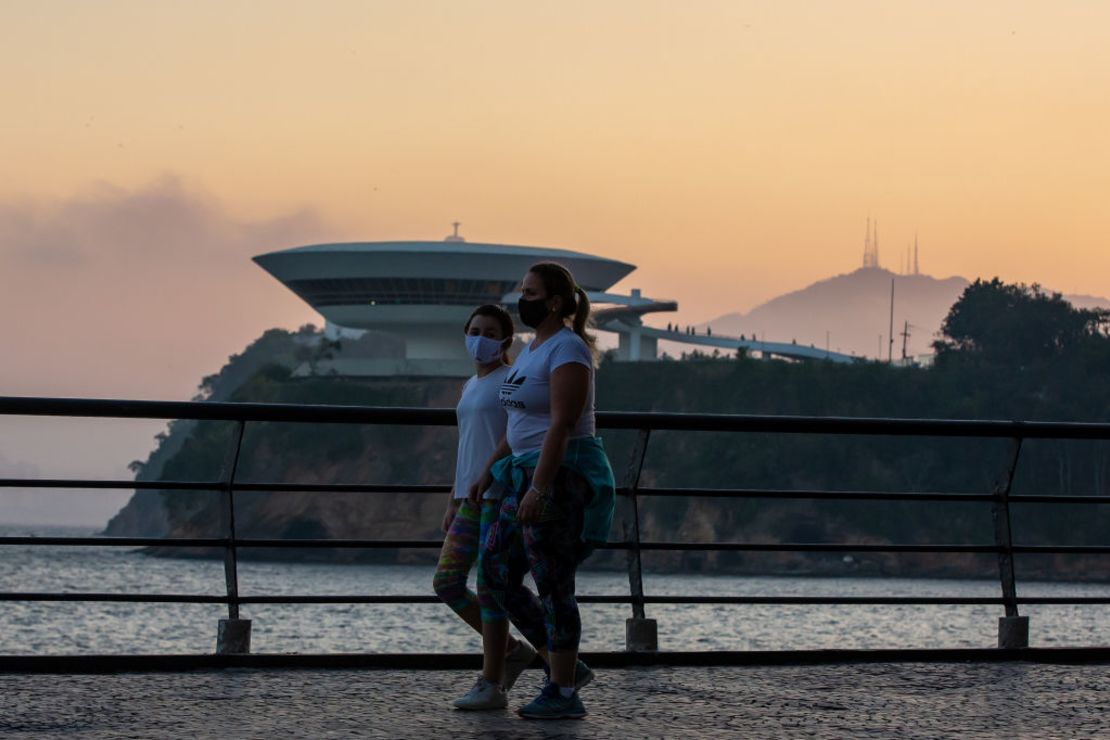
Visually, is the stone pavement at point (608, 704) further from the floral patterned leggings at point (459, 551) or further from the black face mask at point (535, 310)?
the black face mask at point (535, 310)

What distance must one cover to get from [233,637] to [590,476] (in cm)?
188

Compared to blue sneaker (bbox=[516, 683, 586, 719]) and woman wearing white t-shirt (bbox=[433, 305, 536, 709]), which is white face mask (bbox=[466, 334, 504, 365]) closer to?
woman wearing white t-shirt (bbox=[433, 305, 536, 709])

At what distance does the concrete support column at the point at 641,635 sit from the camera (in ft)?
23.7

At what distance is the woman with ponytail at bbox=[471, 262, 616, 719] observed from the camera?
5652mm

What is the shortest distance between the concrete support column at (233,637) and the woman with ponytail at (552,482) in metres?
1.43

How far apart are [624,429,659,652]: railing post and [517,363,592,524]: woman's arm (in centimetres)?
151

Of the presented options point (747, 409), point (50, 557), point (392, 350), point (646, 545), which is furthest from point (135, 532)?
point (646, 545)

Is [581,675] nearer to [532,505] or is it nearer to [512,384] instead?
[532,505]

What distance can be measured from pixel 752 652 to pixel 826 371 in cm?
10916

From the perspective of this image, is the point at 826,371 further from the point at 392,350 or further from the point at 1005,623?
the point at 1005,623

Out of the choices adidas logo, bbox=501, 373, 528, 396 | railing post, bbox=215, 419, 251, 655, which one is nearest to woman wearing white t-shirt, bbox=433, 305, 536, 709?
adidas logo, bbox=501, 373, 528, 396

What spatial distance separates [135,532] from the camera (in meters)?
179

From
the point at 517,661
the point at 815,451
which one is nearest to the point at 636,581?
the point at 517,661

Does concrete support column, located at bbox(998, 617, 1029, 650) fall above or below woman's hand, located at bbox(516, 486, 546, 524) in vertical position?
below
